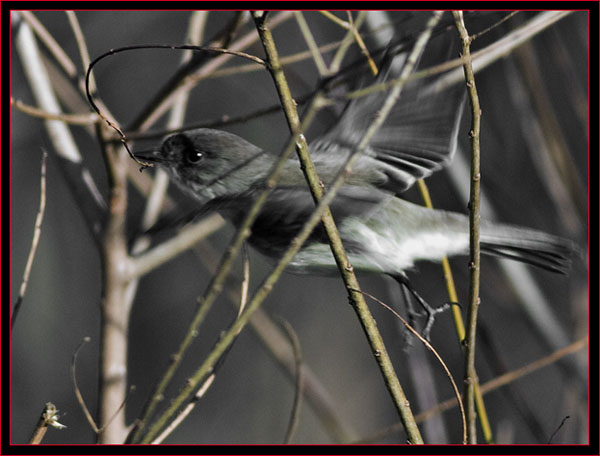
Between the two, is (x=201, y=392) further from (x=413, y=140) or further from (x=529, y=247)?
(x=529, y=247)

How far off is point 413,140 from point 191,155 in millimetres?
353

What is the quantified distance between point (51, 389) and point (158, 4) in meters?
2.08

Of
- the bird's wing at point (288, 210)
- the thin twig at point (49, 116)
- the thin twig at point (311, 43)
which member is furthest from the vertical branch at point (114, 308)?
the thin twig at point (311, 43)

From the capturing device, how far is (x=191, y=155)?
112cm

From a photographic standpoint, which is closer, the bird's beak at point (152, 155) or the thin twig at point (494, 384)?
the thin twig at point (494, 384)

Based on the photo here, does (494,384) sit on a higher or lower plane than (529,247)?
lower

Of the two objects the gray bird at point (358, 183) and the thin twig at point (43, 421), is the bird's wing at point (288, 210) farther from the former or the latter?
the thin twig at point (43, 421)

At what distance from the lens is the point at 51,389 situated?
102 inches

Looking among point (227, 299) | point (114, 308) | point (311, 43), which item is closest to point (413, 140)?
point (311, 43)

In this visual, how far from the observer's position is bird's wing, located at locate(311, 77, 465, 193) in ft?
3.12

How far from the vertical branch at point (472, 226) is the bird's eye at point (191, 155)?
0.50 metres

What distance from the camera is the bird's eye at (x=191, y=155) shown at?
1.12 m

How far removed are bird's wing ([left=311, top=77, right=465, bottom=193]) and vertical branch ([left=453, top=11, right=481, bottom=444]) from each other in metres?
0.19

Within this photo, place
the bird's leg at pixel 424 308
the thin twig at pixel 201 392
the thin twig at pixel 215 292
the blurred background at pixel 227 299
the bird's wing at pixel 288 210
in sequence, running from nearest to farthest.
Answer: the thin twig at pixel 215 292
the thin twig at pixel 201 392
the bird's leg at pixel 424 308
the bird's wing at pixel 288 210
the blurred background at pixel 227 299
